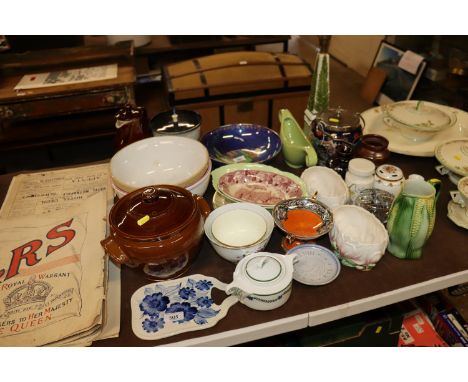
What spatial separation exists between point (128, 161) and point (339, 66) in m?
3.61

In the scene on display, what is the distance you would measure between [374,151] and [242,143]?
1.62ft

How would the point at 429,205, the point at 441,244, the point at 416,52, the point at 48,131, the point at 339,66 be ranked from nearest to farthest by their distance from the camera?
the point at 429,205, the point at 441,244, the point at 48,131, the point at 416,52, the point at 339,66

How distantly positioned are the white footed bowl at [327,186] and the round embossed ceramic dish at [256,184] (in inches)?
2.0

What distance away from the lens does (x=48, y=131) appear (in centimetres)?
262

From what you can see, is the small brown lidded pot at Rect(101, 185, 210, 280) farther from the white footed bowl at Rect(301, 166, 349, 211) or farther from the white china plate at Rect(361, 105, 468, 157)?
the white china plate at Rect(361, 105, 468, 157)

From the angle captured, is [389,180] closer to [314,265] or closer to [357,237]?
[357,237]

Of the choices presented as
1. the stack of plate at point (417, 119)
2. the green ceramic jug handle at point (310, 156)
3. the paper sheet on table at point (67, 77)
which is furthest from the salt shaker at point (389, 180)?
the paper sheet on table at point (67, 77)

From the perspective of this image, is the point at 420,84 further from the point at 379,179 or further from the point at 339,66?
the point at 379,179

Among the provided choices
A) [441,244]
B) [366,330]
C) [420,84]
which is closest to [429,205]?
[441,244]

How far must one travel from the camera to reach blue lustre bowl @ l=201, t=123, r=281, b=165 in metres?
1.39

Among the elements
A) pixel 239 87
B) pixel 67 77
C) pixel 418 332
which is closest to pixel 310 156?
pixel 418 332

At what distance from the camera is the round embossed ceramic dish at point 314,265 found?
947 mm

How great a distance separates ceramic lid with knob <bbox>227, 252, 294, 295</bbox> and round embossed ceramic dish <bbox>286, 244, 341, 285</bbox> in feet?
0.23

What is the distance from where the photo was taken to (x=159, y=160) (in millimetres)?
1264
